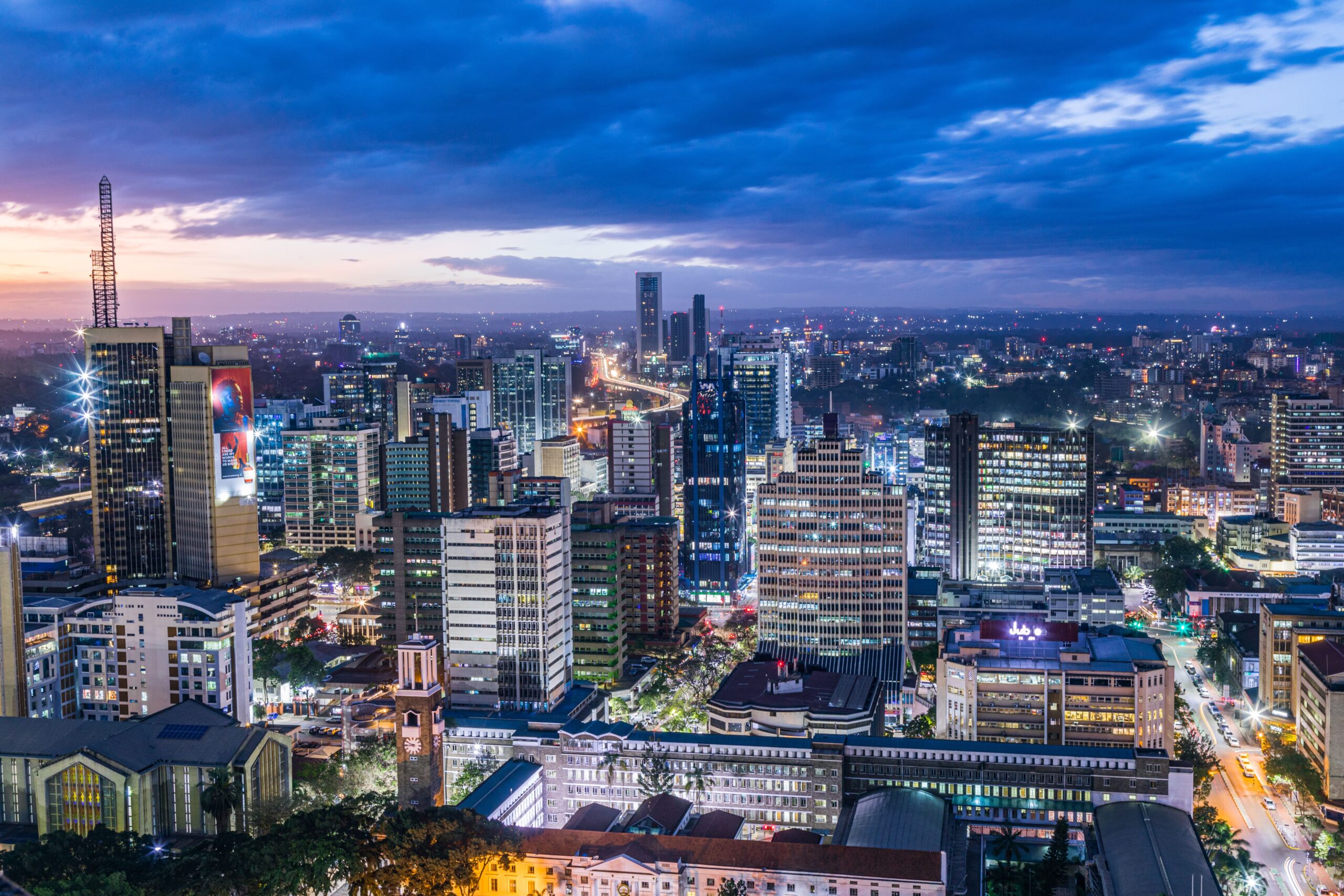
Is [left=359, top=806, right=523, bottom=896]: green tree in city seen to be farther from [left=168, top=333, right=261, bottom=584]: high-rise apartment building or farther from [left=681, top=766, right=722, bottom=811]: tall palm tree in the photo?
[left=168, top=333, right=261, bottom=584]: high-rise apartment building

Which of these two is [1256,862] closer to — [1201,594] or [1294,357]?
[1201,594]

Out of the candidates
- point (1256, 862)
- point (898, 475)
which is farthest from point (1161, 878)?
point (898, 475)

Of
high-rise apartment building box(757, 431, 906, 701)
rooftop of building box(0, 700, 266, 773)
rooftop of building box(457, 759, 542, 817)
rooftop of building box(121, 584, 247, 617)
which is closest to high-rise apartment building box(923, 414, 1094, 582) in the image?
high-rise apartment building box(757, 431, 906, 701)

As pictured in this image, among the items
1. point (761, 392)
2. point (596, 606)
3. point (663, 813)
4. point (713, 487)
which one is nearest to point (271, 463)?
point (713, 487)

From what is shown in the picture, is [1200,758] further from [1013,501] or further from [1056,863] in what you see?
[1013,501]

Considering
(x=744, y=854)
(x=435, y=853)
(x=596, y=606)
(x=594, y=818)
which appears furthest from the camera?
(x=596, y=606)

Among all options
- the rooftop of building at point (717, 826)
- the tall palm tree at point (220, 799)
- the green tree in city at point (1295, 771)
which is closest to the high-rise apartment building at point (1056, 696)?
the green tree in city at point (1295, 771)

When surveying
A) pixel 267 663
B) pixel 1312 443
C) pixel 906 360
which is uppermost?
pixel 906 360
